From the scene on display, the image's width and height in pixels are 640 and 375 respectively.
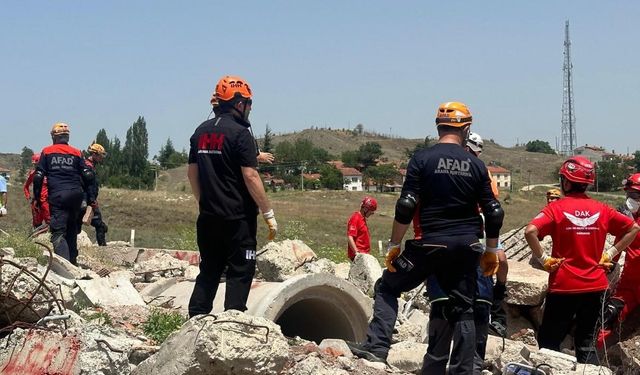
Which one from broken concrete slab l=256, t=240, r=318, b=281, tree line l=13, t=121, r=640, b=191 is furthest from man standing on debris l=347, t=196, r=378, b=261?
tree line l=13, t=121, r=640, b=191

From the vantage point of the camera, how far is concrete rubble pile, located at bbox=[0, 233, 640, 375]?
5020 mm

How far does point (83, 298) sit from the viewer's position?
675cm

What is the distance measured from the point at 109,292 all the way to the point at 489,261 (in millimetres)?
A: 3461

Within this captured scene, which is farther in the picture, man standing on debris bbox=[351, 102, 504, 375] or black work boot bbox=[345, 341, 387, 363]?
black work boot bbox=[345, 341, 387, 363]

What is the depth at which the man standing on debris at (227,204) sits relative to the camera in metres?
6.16

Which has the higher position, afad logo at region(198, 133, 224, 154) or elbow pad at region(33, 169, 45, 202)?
afad logo at region(198, 133, 224, 154)

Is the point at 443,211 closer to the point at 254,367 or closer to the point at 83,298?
the point at 254,367

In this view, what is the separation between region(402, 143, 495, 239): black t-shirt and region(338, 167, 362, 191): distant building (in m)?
83.1

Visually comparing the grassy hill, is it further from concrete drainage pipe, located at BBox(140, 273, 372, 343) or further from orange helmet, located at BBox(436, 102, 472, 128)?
orange helmet, located at BBox(436, 102, 472, 128)

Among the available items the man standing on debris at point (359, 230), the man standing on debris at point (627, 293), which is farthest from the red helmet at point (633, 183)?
the man standing on debris at point (359, 230)

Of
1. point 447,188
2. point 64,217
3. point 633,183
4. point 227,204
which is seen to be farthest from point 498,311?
point 64,217

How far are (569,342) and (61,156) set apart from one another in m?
5.73

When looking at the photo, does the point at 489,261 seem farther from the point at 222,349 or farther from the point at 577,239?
the point at 222,349

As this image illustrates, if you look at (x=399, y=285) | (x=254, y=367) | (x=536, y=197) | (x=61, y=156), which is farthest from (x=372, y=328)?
(x=536, y=197)
